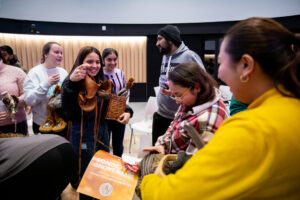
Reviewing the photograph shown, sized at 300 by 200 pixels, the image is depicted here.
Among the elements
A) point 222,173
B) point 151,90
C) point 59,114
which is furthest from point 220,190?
point 151,90

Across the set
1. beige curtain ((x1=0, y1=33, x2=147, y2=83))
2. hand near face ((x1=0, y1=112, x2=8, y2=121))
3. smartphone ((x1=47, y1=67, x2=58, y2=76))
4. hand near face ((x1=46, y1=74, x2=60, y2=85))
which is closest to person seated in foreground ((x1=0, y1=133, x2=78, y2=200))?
hand near face ((x1=0, y1=112, x2=8, y2=121))

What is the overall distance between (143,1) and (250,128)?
27.1ft

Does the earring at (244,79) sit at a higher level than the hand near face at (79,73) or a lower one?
higher

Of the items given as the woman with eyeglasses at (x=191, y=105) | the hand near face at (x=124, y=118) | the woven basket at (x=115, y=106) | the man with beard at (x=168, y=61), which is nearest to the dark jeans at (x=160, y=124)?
the man with beard at (x=168, y=61)

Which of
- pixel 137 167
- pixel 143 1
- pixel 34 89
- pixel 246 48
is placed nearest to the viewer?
pixel 246 48

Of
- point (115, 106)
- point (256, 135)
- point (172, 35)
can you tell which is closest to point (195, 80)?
point (115, 106)

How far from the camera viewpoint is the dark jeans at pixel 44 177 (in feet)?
2.02

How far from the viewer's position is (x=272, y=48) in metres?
0.59

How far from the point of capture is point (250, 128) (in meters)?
0.51

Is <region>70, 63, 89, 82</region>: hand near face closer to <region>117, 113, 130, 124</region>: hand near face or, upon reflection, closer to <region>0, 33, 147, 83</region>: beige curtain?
<region>117, 113, 130, 124</region>: hand near face

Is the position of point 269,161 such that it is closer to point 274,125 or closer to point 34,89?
point 274,125

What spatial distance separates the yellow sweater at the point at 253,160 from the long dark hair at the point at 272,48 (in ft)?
0.26

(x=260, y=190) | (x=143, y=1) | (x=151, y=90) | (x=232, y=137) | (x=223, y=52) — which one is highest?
(x=143, y=1)

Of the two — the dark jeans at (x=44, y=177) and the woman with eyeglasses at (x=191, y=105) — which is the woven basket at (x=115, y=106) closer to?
the woman with eyeglasses at (x=191, y=105)
